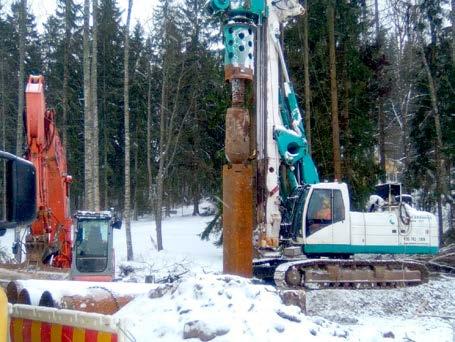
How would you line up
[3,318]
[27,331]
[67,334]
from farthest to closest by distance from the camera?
[27,331] → [67,334] → [3,318]

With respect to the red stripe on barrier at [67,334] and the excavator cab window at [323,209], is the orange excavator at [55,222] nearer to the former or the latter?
the excavator cab window at [323,209]

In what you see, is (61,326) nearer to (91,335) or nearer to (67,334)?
(67,334)

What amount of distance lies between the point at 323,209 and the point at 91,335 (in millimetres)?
10801

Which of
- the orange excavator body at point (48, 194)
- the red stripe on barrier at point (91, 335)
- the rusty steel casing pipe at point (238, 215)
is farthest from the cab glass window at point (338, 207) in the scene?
the red stripe on barrier at point (91, 335)

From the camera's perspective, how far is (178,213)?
177 ft

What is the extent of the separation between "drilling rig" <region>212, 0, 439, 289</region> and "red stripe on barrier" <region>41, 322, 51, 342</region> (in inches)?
360

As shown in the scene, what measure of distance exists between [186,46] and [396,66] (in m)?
11.8

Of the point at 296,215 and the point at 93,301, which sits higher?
the point at 296,215

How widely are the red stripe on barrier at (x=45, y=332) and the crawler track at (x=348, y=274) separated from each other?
9.52m

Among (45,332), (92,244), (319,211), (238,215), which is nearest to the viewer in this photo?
(45,332)

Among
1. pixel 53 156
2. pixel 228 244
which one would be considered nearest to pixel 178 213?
pixel 53 156

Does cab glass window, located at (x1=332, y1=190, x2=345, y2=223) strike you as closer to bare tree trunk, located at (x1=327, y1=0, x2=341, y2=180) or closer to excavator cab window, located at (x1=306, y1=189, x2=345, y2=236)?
excavator cab window, located at (x1=306, y1=189, x2=345, y2=236)

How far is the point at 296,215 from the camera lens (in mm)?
14562

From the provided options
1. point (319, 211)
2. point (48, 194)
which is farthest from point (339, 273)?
point (48, 194)
